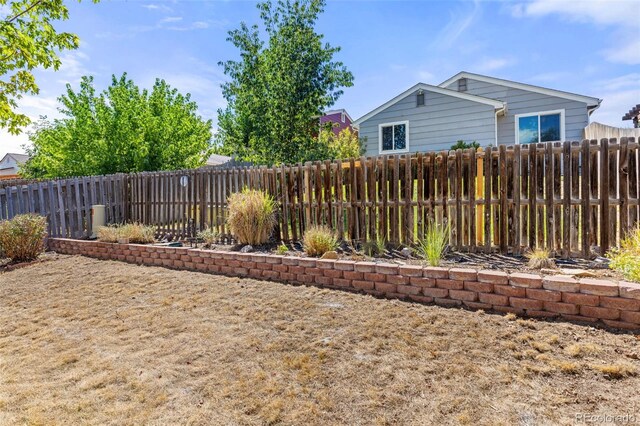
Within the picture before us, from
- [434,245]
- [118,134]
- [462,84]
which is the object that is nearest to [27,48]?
[118,134]

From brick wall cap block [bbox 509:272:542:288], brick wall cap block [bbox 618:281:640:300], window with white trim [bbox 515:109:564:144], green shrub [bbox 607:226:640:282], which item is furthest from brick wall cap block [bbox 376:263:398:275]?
window with white trim [bbox 515:109:564:144]

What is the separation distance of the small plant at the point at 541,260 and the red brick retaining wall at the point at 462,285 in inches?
33.0

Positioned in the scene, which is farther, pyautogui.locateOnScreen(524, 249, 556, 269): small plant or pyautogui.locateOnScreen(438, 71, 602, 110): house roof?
pyautogui.locateOnScreen(438, 71, 602, 110): house roof

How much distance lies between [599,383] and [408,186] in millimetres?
3636

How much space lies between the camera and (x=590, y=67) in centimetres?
973

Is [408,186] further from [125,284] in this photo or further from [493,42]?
[493,42]

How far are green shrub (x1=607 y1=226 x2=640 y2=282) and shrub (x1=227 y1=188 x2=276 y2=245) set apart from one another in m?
4.96

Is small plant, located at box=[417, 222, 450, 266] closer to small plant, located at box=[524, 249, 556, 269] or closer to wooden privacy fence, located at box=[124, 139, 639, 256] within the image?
wooden privacy fence, located at box=[124, 139, 639, 256]

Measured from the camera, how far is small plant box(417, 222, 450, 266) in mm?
4293

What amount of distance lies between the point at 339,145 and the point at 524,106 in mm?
8065

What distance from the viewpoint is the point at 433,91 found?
1386 centimetres

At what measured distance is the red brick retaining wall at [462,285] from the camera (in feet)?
9.65

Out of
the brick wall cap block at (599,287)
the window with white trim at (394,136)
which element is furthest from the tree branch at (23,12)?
the window with white trim at (394,136)

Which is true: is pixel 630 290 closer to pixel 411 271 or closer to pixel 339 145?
pixel 411 271
